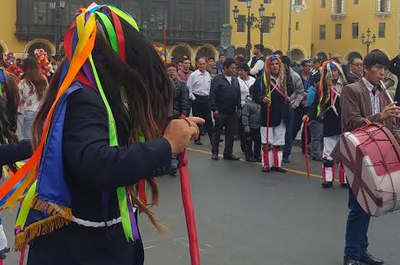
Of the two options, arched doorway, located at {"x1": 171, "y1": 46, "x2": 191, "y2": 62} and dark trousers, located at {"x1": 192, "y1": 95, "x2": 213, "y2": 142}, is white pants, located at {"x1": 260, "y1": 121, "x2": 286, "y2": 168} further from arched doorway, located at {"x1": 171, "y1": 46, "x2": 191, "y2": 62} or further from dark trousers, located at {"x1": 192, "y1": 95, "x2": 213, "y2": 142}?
arched doorway, located at {"x1": 171, "y1": 46, "x2": 191, "y2": 62}

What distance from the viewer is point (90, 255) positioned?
87.0 inches

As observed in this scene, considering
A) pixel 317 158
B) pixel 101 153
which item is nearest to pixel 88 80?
pixel 101 153

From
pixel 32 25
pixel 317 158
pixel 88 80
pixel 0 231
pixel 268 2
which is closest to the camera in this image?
pixel 88 80

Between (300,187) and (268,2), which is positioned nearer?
(300,187)

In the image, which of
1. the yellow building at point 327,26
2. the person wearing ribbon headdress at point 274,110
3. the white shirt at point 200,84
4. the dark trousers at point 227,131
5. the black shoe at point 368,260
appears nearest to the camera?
the black shoe at point 368,260

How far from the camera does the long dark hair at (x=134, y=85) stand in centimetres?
219

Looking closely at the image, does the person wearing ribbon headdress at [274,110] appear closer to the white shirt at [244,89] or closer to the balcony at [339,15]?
the white shirt at [244,89]

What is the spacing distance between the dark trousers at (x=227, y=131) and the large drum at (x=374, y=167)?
6537mm

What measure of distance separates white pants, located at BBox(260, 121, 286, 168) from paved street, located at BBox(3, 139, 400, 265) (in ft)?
1.63

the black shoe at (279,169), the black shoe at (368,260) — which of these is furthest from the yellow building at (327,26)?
the black shoe at (368,260)

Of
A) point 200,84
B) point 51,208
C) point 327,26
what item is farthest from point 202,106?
point 327,26

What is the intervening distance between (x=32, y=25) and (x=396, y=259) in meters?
49.8

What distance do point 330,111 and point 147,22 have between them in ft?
152

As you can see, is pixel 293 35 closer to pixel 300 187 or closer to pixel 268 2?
pixel 268 2
